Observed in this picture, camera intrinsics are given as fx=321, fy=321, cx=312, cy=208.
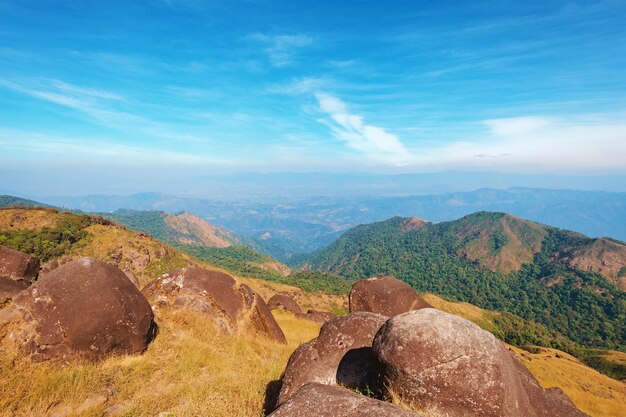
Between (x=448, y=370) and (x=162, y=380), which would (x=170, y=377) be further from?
(x=448, y=370)

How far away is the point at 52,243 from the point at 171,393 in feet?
349

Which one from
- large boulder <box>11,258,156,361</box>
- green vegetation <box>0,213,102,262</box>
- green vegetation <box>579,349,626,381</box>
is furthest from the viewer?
green vegetation <box>579,349,626,381</box>

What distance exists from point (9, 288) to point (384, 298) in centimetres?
2136

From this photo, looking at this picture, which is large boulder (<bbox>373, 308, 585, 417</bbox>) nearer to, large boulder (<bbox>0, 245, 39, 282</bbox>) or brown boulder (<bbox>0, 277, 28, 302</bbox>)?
brown boulder (<bbox>0, 277, 28, 302</bbox>)

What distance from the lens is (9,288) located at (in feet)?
49.0

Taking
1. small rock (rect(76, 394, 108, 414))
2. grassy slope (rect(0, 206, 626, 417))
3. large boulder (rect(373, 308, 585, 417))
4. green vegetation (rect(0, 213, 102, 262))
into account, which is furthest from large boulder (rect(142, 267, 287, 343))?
green vegetation (rect(0, 213, 102, 262))

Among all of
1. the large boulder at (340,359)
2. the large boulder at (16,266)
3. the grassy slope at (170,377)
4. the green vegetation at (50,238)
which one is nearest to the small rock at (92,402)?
the grassy slope at (170,377)

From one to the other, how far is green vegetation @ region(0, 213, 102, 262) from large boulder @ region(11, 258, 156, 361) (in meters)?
89.8

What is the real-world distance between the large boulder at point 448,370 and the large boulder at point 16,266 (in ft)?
67.8

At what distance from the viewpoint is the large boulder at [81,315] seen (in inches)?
437

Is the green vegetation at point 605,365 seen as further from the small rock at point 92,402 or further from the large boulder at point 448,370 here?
the small rock at point 92,402

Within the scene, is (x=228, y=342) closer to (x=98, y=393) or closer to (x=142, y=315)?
(x=142, y=315)

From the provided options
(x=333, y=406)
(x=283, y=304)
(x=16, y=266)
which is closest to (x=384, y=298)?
(x=283, y=304)

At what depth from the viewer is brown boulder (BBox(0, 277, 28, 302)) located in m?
13.3
